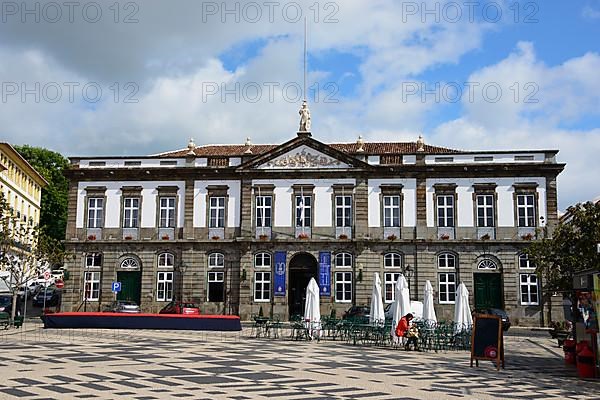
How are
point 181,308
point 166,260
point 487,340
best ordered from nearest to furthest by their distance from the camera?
point 487,340, point 181,308, point 166,260

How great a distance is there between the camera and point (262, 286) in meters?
38.5

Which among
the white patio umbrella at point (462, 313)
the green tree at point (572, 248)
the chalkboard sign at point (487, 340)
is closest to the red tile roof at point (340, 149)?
the green tree at point (572, 248)

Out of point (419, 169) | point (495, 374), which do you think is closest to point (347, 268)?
point (419, 169)

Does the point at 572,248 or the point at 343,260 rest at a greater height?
the point at 572,248

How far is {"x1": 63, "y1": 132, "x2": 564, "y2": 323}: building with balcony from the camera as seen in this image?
123ft

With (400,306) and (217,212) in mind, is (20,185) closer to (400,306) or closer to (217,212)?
(217,212)

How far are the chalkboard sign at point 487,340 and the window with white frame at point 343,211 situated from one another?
2002 cm

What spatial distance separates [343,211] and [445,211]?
576cm

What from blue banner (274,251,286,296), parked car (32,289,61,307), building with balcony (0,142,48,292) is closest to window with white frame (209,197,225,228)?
blue banner (274,251,286,296)

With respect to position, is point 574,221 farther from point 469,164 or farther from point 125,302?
point 125,302

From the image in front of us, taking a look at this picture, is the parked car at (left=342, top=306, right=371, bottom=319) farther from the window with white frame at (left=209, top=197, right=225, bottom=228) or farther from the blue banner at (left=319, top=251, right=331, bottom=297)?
the window with white frame at (left=209, top=197, right=225, bottom=228)

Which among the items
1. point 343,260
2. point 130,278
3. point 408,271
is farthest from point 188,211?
point 408,271

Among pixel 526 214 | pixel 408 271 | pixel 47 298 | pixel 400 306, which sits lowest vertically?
pixel 47 298

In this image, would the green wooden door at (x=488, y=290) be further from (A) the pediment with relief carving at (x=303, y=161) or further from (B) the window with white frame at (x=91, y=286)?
(B) the window with white frame at (x=91, y=286)
